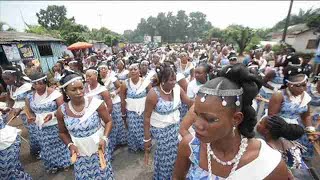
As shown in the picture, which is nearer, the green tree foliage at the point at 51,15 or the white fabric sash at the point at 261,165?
the white fabric sash at the point at 261,165

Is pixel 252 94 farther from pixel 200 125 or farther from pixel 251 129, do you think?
pixel 200 125

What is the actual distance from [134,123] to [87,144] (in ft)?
7.48

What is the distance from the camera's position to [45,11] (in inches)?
2584

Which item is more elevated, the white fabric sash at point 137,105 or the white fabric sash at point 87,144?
the white fabric sash at point 87,144

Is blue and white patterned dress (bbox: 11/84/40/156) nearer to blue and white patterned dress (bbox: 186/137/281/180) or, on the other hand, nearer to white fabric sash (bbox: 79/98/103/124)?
white fabric sash (bbox: 79/98/103/124)

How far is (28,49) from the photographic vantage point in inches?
584

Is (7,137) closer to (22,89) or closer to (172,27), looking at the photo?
(22,89)

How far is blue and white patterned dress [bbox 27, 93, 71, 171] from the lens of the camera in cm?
436

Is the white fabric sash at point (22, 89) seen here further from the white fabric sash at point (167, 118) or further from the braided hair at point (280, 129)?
the braided hair at point (280, 129)

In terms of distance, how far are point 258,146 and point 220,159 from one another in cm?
30

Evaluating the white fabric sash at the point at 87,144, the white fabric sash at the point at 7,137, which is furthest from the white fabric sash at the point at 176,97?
the white fabric sash at the point at 7,137

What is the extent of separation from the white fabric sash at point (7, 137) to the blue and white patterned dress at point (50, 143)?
762mm

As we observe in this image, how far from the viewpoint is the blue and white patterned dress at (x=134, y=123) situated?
17.1 ft

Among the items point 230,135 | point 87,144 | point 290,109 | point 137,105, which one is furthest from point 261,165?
point 137,105
